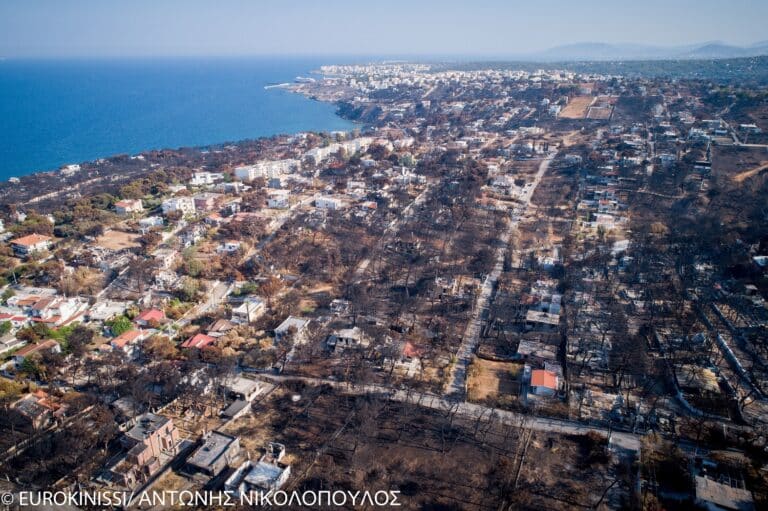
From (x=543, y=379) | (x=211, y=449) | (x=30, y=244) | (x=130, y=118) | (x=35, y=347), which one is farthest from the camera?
(x=130, y=118)

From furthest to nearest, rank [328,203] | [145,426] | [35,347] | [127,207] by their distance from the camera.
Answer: [328,203], [127,207], [35,347], [145,426]

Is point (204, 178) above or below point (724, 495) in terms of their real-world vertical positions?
above

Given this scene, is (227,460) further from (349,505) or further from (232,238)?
(232,238)

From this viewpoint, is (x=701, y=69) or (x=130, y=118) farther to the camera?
(x=701, y=69)

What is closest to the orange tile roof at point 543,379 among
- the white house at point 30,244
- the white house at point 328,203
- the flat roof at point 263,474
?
the flat roof at point 263,474

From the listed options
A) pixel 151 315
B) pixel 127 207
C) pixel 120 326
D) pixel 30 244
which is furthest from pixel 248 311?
pixel 127 207

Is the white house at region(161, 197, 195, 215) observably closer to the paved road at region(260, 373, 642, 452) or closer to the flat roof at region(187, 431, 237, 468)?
the paved road at region(260, 373, 642, 452)

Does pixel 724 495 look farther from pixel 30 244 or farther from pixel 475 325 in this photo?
pixel 30 244

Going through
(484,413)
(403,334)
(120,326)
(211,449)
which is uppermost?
(120,326)

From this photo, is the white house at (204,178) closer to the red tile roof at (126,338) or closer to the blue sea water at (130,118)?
the blue sea water at (130,118)
